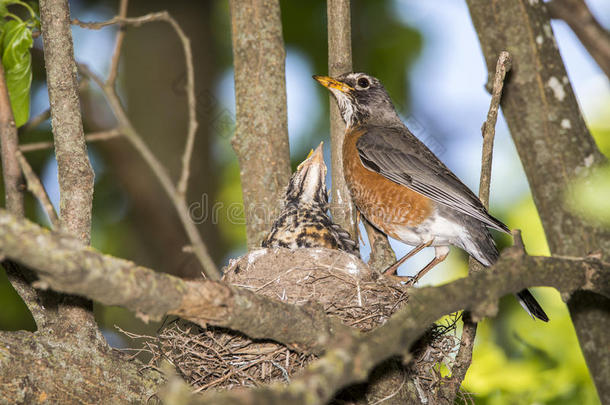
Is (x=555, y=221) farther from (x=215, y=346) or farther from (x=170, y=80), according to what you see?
(x=170, y=80)

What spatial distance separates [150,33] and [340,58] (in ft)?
10.3

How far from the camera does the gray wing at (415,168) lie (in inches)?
179

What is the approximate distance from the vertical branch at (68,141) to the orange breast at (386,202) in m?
2.15

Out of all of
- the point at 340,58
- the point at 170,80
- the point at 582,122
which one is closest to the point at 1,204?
the point at 170,80

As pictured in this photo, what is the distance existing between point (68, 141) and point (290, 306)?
1483mm

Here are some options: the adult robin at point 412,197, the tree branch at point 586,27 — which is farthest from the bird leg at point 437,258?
the tree branch at point 586,27

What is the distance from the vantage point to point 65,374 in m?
2.83

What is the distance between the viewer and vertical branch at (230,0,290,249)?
456cm

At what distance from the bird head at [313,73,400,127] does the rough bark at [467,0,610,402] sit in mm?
983

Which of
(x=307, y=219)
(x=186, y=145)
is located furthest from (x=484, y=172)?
(x=186, y=145)

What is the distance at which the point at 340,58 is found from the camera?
4.85 metres

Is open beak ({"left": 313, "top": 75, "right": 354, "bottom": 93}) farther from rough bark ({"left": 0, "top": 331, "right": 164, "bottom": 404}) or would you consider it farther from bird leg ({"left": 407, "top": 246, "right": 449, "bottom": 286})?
rough bark ({"left": 0, "top": 331, "right": 164, "bottom": 404})

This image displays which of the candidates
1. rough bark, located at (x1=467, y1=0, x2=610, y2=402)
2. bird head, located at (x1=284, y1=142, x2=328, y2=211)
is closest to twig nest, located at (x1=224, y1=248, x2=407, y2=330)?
bird head, located at (x1=284, y1=142, x2=328, y2=211)

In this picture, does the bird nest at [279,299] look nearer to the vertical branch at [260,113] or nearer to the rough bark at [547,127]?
the vertical branch at [260,113]
